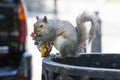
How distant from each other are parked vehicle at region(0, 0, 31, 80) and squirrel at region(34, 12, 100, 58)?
184cm

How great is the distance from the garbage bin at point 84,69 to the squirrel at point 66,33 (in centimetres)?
14

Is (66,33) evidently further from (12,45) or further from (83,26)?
(12,45)

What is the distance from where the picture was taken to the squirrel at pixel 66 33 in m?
2.63

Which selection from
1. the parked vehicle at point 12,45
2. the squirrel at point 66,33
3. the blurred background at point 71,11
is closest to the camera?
the squirrel at point 66,33

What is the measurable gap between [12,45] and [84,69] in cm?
293

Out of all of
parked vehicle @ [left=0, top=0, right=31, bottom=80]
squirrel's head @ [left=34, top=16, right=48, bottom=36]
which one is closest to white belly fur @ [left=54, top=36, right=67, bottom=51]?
squirrel's head @ [left=34, top=16, right=48, bottom=36]

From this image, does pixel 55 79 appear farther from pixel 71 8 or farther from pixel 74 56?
pixel 71 8

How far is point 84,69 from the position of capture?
1824 mm

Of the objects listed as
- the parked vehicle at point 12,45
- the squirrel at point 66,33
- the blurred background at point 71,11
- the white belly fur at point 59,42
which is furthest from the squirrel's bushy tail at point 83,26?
the blurred background at point 71,11

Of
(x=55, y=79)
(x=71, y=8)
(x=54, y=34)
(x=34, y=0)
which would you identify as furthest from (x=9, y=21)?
(x=71, y=8)

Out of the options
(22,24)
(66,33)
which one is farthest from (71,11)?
(66,33)

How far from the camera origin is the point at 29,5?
20047mm

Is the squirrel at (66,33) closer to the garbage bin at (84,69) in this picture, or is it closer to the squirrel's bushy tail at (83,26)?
the squirrel's bushy tail at (83,26)

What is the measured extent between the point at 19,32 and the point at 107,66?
2415 millimetres
